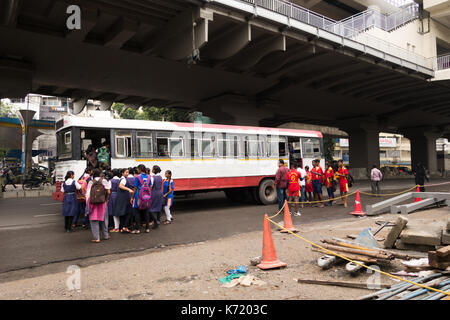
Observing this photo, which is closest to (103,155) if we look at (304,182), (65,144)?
(65,144)

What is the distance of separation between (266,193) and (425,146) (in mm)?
39733

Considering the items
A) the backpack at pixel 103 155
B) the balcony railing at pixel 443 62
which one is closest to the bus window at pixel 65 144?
the backpack at pixel 103 155

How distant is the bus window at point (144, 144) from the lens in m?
11.1

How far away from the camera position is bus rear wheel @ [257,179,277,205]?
1347 centimetres

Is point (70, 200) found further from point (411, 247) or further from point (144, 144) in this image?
point (411, 247)

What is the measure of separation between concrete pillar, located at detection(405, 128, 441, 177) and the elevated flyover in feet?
41.6

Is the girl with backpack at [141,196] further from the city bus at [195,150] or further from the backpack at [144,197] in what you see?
the city bus at [195,150]

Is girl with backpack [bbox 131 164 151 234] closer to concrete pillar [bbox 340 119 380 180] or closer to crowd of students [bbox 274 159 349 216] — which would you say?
crowd of students [bbox 274 159 349 216]

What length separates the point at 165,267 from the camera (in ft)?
17.4

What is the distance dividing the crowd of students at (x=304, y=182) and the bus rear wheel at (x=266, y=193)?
4.40ft

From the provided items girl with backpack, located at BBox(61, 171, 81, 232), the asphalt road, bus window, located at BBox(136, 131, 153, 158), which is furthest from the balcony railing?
girl with backpack, located at BBox(61, 171, 81, 232)

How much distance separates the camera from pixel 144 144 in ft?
36.9

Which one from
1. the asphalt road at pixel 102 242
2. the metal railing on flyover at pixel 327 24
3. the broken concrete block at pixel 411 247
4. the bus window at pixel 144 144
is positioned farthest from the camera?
the metal railing on flyover at pixel 327 24
